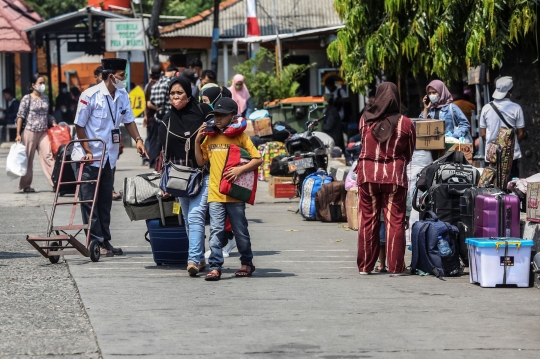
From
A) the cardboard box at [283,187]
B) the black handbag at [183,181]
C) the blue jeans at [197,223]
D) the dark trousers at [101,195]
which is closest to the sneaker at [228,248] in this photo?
the dark trousers at [101,195]

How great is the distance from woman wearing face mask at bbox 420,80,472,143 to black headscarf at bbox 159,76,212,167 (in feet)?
11.8

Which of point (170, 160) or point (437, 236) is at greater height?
point (170, 160)

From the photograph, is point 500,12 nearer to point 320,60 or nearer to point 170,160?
point 170,160

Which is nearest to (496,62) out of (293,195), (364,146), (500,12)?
(500,12)

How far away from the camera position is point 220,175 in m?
9.29

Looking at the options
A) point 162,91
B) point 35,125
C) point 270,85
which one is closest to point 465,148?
point 162,91

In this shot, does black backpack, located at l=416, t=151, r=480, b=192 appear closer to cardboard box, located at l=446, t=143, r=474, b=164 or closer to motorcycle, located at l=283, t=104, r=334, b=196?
cardboard box, located at l=446, t=143, r=474, b=164

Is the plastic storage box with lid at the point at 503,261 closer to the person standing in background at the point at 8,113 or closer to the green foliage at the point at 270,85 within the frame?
the green foliage at the point at 270,85

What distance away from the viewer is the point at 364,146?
31.9ft

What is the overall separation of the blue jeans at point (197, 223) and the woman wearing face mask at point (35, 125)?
842 cm

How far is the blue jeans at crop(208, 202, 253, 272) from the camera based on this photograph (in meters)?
9.30

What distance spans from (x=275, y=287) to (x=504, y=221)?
2101 mm

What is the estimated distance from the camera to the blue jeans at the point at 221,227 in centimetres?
930

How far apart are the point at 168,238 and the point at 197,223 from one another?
0.70 meters
